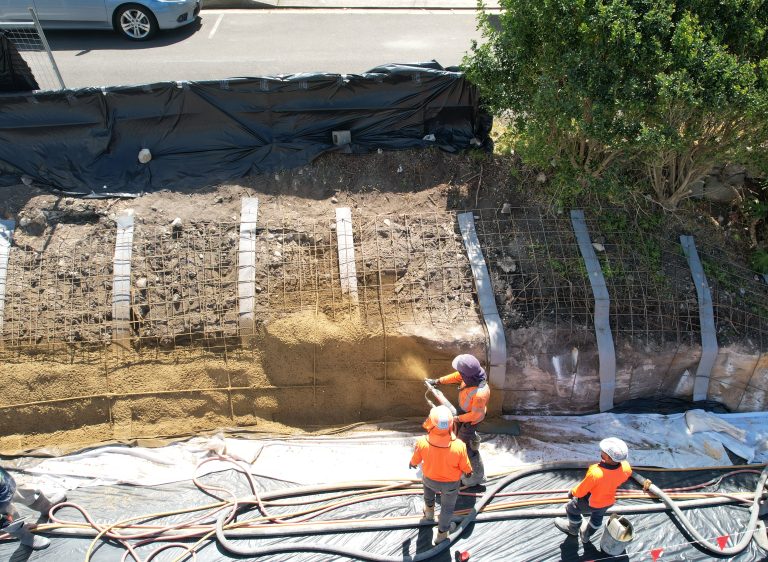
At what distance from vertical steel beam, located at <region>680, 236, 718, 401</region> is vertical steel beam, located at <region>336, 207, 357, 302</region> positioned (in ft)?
15.5

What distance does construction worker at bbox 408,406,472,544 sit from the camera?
4.95 m

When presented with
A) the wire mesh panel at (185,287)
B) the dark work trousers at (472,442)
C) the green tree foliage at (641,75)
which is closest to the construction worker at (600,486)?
the dark work trousers at (472,442)

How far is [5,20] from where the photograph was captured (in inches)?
420

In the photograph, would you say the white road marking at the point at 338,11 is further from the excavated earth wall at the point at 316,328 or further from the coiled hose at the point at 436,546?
the coiled hose at the point at 436,546

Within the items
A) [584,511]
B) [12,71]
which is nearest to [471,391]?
[584,511]

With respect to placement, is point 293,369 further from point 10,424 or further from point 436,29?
point 436,29

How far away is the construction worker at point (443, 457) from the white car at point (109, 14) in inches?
408

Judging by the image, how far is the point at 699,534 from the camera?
5.93 metres

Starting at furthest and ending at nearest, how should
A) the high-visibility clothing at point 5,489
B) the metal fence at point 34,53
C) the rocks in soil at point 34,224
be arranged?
the metal fence at point 34,53, the rocks in soil at point 34,224, the high-visibility clothing at point 5,489

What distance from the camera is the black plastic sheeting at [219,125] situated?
8.14 m

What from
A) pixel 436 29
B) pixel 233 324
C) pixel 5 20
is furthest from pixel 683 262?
pixel 5 20

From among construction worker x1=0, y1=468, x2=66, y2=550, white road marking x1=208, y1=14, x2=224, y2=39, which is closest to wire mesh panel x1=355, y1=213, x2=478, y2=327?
construction worker x1=0, y1=468, x2=66, y2=550

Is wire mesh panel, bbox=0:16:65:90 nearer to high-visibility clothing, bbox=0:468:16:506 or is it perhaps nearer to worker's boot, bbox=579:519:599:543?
high-visibility clothing, bbox=0:468:16:506

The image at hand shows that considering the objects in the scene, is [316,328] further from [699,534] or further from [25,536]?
[699,534]
